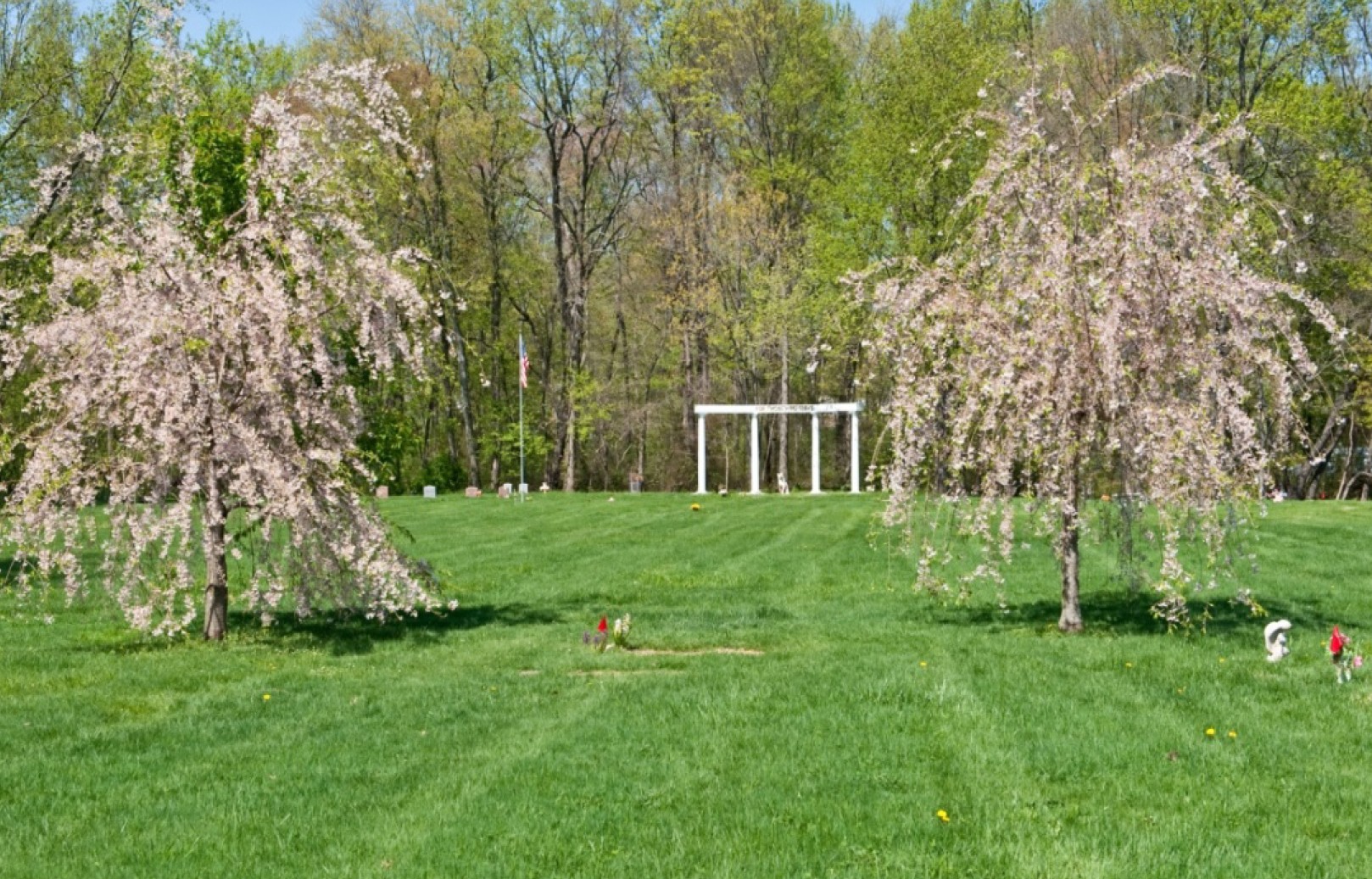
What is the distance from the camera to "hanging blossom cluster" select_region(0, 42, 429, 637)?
38.8 feet

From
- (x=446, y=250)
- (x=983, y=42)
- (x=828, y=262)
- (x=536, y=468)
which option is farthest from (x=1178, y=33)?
(x=536, y=468)

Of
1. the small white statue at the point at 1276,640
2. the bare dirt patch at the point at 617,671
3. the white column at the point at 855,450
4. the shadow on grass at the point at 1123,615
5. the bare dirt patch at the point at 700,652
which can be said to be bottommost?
the bare dirt patch at the point at 617,671

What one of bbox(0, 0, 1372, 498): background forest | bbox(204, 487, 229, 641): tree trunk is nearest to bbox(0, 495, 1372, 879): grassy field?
bbox(204, 487, 229, 641): tree trunk

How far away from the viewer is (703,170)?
49.6 metres

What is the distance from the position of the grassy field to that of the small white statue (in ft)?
0.73

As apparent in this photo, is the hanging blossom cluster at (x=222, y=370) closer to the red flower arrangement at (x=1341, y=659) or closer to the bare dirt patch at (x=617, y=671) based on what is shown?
the bare dirt patch at (x=617, y=671)

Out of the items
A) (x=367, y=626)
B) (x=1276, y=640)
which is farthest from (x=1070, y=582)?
(x=367, y=626)

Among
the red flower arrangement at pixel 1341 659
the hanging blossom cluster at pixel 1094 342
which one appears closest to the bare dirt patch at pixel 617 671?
the hanging blossom cluster at pixel 1094 342

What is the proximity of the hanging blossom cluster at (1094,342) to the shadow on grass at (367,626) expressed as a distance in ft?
16.4

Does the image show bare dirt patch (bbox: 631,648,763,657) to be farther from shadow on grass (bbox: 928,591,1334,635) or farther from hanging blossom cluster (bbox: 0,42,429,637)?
shadow on grass (bbox: 928,591,1334,635)

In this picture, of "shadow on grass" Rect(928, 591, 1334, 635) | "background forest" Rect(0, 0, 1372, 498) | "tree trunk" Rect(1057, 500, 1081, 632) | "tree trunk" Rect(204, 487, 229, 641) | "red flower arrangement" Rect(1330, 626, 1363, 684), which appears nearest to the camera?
"red flower arrangement" Rect(1330, 626, 1363, 684)

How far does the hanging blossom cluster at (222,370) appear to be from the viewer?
466 inches

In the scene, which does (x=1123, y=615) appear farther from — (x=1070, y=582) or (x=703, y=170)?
(x=703, y=170)

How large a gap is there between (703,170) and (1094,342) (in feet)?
128
